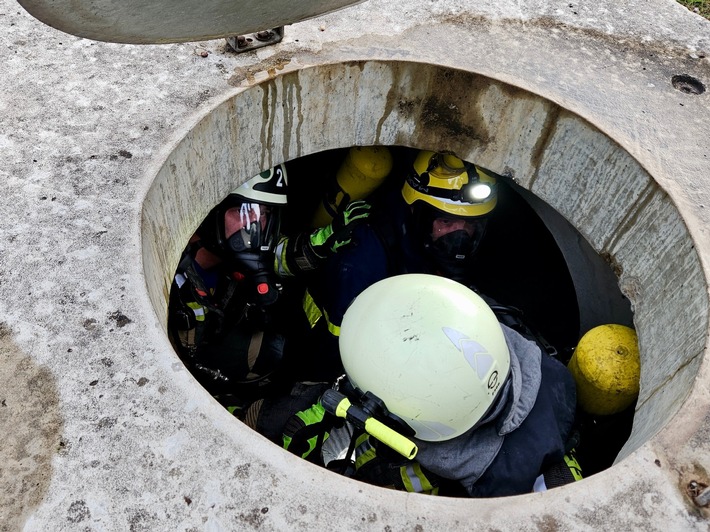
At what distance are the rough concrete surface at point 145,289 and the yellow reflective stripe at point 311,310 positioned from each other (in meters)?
0.94

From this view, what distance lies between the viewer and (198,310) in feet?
11.6

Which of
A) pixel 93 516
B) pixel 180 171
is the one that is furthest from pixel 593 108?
pixel 93 516

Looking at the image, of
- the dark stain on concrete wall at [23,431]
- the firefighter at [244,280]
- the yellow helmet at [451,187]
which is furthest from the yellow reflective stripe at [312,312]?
the dark stain on concrete wall at [23,431]

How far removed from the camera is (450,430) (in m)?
2.54

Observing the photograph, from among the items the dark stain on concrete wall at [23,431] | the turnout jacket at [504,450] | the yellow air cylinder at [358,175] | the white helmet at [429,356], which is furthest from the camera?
the yellow air cylinder at [358,175]

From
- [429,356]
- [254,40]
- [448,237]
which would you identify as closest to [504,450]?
[429,356]

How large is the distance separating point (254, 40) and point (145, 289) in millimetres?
1762

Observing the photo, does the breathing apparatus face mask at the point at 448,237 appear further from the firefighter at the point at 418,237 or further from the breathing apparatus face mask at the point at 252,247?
the breathing apparatus face mask at the point at 252,247

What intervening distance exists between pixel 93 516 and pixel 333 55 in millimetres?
2607

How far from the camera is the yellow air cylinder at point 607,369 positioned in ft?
9.98

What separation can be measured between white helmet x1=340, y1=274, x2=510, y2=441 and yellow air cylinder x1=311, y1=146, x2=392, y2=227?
177 cm

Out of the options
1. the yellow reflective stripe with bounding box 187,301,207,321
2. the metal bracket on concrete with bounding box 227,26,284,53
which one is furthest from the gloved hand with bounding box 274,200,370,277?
the metal bracket on concrete with bounding box 227,26,284,53

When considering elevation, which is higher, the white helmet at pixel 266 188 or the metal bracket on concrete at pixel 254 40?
the metal bracket on concrete at pixel 254 40

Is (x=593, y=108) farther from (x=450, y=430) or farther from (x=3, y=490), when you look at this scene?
(x=3, y=490)
